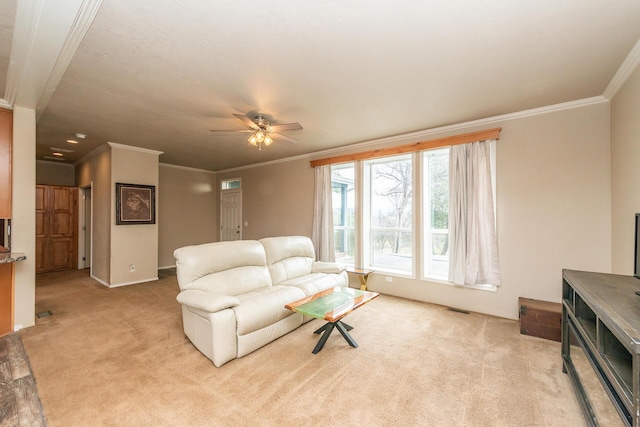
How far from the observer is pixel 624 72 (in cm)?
229

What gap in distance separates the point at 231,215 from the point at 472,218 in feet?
18.5

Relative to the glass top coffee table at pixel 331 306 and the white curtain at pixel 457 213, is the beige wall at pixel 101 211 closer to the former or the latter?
the glass top coffee table at pixel 331 306

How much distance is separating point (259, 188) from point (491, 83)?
4943 millimetres

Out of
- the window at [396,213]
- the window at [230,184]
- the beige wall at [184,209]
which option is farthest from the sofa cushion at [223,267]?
the beige wall at [184,209]

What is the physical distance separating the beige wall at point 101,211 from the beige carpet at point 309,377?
189 cm

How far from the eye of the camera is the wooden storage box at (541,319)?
281cm

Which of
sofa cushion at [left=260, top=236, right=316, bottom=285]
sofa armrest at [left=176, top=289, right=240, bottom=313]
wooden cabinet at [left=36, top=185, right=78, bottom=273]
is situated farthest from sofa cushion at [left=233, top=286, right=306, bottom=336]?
wooden cabinet at [left=36, top=185, right=78, bottom=273]

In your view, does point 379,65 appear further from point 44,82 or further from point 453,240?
point 44,82

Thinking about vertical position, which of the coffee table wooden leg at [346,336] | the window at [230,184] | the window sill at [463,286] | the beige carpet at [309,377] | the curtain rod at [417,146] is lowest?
the beige carpet at [309,377]

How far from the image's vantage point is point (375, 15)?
169cm

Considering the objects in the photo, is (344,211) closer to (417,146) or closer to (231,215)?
(417,146)

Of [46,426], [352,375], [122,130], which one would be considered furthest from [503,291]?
[122,130]

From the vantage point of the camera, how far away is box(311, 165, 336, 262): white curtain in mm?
4957

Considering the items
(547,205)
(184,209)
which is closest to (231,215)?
(184,209)
